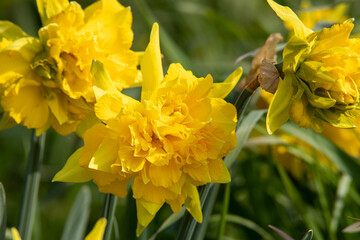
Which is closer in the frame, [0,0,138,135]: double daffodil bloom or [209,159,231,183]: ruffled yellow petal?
[209,159,231,183]: ruffled yellow petal

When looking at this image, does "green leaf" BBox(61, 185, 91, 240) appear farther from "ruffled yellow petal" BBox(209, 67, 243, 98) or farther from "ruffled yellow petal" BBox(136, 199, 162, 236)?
"ruffled yellow petal" BBox(209, 67, 243, 98)

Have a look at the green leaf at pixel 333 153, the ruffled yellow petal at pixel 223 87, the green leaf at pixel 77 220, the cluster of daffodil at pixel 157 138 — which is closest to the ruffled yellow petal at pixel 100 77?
the cluster of daffodil at pixel 157 138

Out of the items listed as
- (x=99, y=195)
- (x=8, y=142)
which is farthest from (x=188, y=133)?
(x=8, y=142)

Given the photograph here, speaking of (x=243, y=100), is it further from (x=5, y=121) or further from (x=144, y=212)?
(x=5, y=121)

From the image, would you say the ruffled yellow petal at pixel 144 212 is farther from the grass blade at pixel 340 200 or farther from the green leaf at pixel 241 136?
the grass blade at pixel 340 200

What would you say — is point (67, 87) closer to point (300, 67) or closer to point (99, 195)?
point (300, 67)

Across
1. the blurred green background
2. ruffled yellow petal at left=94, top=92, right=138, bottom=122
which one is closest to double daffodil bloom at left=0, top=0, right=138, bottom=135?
ruffled yellow petal at left=94, top=92, right=138, bottom=122
